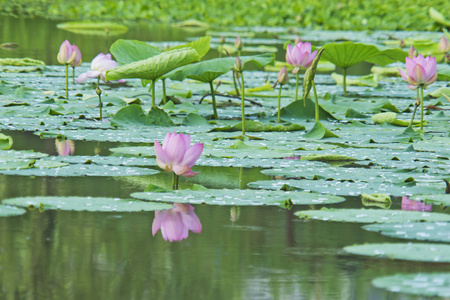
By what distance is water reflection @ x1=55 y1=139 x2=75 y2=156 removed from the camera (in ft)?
Answer: 9.74

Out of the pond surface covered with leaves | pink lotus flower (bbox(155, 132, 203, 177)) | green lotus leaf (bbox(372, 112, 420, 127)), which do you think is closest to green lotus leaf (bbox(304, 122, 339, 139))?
the pond surface covered with leaves

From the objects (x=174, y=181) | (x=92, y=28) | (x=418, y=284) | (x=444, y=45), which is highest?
(x=92, y=28)

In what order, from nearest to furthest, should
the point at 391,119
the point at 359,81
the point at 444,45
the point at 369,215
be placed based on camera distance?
1. the point at 369,215
2. the point at 391,119
3. the point at 359,81
4. the point at 444,45

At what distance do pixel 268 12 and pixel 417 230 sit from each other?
13.1 metres

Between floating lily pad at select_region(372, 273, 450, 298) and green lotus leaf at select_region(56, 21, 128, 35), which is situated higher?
green lotus leaf at select_region(56, 21, 128, 35)

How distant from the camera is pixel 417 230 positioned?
1958mm

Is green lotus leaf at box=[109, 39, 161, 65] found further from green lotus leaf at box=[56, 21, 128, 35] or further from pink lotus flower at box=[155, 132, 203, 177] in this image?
green lotus leaf at box=[56, 21, 128, 35]

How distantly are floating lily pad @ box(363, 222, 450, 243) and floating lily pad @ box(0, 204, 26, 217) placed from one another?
2.88 ft

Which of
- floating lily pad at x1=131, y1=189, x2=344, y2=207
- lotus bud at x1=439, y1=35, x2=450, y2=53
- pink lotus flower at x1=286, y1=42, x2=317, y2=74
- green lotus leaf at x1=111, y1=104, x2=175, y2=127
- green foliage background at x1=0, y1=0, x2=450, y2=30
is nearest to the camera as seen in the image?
floating lily pad at x1=131, y1=189, x2=344, y2=207

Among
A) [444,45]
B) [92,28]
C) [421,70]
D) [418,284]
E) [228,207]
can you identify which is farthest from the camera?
[92,28]

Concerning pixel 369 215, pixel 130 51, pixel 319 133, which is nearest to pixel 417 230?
pixel 369 215

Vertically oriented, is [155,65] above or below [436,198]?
above

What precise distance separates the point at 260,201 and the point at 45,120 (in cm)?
186

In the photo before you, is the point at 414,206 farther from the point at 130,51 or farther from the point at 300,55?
the point at 130,51
